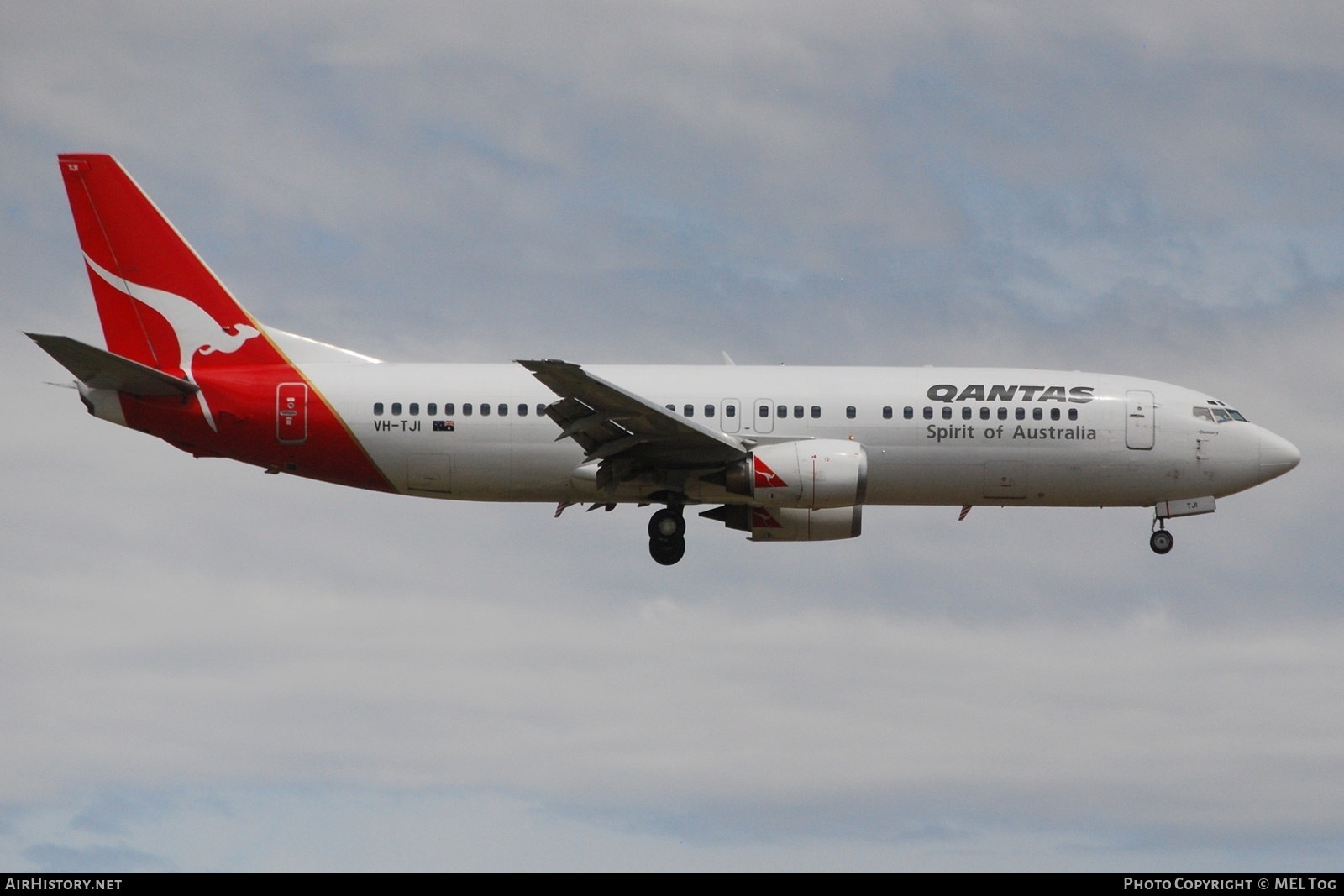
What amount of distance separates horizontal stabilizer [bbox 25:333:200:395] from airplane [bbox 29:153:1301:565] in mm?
50

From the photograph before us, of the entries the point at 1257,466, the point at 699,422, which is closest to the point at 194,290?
the point at 699,422

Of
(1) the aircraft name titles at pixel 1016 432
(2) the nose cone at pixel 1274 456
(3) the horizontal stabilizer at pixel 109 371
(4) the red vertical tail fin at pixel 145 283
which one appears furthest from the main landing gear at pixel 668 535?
(2) the nose cone at pixel 1274 456

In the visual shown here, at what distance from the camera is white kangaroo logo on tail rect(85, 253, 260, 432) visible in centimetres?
3978

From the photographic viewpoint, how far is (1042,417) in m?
38.8

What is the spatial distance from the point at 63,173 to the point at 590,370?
1419cm

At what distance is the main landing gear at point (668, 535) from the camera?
38.6 meters

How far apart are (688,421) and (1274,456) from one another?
14.5 metres

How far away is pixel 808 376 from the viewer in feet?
129

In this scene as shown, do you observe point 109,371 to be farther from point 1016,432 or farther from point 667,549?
point 1016,432

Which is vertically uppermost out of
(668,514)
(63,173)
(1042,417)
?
→ (63,173)

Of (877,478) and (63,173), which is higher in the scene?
(63,173)

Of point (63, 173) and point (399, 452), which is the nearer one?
point (399, 452)

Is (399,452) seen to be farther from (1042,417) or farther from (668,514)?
(1042,417)

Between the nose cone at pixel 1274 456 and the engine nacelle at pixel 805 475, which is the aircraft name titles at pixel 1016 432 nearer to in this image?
the engine nacelle at pixel 805 475
